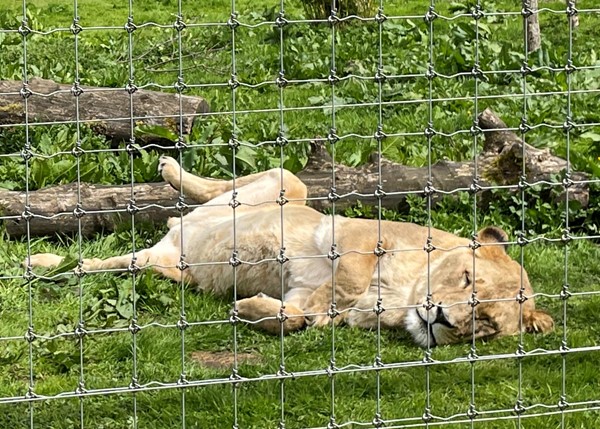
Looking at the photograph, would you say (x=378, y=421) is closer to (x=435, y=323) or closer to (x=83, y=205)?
(x=435, y=323)

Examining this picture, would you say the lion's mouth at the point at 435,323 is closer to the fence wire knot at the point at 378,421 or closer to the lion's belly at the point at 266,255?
the lion's belly at the point at 266,255

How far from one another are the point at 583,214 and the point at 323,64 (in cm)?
465

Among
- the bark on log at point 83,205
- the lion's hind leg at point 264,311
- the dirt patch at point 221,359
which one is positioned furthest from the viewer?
the bark on log at point 83,205

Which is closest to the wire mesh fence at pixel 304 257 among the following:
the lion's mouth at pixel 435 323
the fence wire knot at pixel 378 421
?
the fence wire knot at pixel 378 421

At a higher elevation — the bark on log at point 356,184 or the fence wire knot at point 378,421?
the bark on log at point 356,184

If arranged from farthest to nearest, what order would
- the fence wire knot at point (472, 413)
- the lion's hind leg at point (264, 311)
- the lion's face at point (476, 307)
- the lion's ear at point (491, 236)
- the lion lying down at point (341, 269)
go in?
the lion's ear at point (491, 236) → the lion's hind leg at point (264, 311) → the lion lying down at point (341, 269) → the lion's face at point (476, 307) → the fence wire knot at point (472, 413)

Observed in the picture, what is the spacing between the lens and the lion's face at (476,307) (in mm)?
6766

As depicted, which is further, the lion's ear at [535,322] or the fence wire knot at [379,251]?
the lion's ear at [535,322]

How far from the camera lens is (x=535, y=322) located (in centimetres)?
691

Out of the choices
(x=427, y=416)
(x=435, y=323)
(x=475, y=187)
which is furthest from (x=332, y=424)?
(x=435, y=323)

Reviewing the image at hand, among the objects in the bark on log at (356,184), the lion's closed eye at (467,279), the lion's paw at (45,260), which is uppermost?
the bark on log at (356,184)

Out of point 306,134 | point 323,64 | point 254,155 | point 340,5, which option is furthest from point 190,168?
point 340,5

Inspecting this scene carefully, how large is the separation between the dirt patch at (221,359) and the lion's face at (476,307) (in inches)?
37.2

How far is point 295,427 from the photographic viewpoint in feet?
18.9
